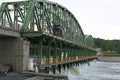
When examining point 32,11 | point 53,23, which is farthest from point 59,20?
point 32,11

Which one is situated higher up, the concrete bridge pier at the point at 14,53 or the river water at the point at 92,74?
the concrete bridge pier at the point at 14,53

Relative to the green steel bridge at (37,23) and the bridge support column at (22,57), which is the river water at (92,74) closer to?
the green steel bridge at (37,23)

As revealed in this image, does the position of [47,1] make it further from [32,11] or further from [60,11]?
[60,11]

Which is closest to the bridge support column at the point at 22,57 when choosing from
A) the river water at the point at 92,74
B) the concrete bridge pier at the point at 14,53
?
the concrete bridge pier at the point at 14,53

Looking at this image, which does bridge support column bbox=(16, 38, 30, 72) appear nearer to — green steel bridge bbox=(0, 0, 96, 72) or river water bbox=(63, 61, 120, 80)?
green steel bridge bbox=(0, 0, 96, 72)

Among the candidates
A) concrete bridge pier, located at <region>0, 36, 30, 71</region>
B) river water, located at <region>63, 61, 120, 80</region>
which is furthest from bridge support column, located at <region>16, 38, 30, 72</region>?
river water, located at <region>63, 61, 120, 80</region>

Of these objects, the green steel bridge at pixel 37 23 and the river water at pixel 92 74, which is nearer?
the green steel bridge at pixel 37 23

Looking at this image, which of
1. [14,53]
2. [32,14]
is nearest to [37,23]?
[32,14]

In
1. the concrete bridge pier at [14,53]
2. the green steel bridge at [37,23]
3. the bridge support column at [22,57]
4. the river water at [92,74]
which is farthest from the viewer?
the river water at [92,74]

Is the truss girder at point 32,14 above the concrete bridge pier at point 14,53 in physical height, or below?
above

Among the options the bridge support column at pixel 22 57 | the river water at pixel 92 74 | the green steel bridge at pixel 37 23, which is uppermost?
the green steel bridge at pixel 37 23

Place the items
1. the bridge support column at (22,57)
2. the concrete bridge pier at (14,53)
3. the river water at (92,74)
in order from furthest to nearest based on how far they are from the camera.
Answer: the river water at (92,74) → the concrete bridge pier at (14,53) → the bridge support column at (22,57)

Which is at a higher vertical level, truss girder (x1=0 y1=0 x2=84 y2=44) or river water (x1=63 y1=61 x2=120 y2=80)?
truss girder (x1=0 y1=0 x2=84 y2=44)

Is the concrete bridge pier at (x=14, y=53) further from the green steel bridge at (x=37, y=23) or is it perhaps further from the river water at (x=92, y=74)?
the river water at (x=92, y=74)
